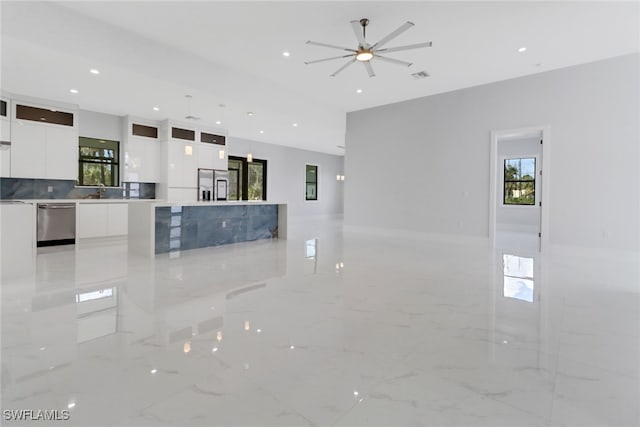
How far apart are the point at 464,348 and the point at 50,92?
7804 millimetres

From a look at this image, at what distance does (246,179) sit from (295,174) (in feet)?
7.83

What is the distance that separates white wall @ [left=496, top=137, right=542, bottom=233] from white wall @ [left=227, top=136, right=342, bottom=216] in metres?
7.06

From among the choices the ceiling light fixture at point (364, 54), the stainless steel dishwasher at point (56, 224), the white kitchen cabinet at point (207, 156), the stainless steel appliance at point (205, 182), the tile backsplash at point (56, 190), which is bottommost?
the stainless steel dishwasher at point (56, 224)

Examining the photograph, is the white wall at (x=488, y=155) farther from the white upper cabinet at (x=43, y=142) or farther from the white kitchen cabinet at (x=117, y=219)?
the white upper cabinet at (x=43, y=142)

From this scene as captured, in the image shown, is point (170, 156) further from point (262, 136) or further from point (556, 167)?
point (556, 167)

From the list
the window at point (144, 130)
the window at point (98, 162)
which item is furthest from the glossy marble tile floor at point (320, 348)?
the window at point (144, 130)

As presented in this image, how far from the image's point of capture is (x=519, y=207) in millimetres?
10344

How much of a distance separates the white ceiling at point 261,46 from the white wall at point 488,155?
0.41m

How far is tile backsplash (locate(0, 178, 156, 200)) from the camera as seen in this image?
6.72 metres

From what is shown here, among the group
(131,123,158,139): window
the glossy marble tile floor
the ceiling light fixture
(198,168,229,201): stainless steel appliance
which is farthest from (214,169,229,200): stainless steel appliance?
the ceiling light fixture

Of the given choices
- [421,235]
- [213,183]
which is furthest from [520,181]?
[213,183]

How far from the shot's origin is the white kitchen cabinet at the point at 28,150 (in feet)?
21.2

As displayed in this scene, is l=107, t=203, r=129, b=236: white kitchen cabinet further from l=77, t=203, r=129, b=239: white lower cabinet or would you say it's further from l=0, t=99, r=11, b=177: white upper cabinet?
l=0, t=99, r=11, b=177: white upper cabinet

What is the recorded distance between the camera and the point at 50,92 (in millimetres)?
6234
